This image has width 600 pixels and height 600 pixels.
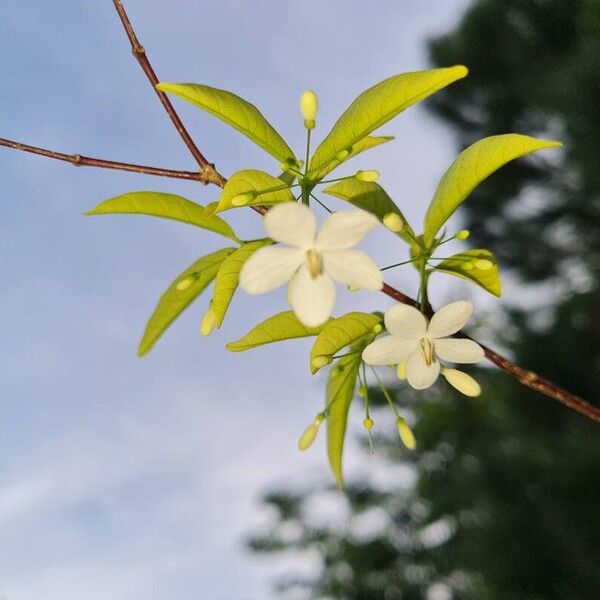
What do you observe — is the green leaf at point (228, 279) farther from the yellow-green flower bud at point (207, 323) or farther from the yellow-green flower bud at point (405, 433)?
the yellow-green flower bud at point (405, 433)

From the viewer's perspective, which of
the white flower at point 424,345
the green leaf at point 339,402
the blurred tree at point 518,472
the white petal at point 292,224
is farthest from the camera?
the blurred tree at point 518,472

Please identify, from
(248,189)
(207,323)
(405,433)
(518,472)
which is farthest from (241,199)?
(518,472)

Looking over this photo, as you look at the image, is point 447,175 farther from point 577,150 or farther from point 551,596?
point 577,150

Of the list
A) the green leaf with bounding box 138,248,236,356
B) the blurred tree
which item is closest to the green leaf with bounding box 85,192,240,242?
the green leaf with bounding box 138,248,236,356

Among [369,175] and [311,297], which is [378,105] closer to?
[369,175]

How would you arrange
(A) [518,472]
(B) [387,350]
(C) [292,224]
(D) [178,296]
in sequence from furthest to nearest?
(A) [518,472] → (D) [178,296] → (B) [387,350] → (C) [292,224]

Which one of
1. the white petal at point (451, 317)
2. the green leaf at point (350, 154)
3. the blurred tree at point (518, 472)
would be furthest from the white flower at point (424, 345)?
the blurred tree at point (518, 472)
